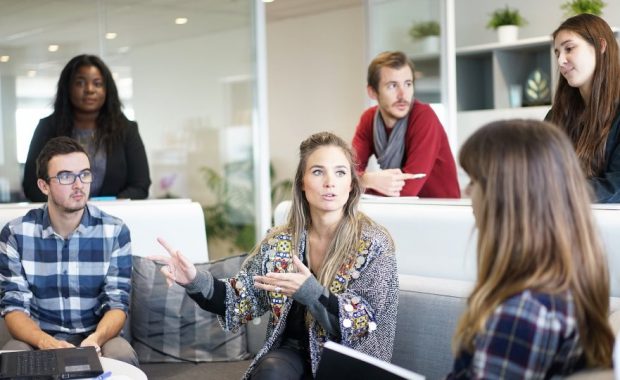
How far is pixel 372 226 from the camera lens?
8.15ft

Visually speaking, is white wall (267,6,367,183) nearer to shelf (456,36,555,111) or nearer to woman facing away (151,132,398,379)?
shelf (456,36,555,111)

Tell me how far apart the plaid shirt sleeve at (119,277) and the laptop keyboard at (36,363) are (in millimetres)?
560

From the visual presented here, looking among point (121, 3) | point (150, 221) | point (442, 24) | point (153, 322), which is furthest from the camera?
point (442, 24)

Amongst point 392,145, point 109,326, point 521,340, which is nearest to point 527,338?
point 521,340

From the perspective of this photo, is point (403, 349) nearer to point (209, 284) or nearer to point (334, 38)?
point (209, 284)

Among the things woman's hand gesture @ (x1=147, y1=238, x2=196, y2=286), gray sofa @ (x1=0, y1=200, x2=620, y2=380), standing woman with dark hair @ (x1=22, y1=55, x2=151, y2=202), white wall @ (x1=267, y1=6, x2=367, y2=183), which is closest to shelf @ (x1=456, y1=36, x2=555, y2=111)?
white wall @ (x1=267, y1=6, x2=367, y2=183)

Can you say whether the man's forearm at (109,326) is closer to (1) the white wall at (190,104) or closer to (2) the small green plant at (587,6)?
(1) the white wall at (190,104)

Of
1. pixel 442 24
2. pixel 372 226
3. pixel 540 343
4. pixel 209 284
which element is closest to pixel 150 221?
pixel 209 284

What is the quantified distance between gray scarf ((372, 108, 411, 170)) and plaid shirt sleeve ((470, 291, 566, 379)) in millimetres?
2049

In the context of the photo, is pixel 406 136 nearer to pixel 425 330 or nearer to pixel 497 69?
pixel 425 330

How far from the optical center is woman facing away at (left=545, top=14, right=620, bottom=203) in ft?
8.13

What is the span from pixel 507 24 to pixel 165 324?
12.3 ft

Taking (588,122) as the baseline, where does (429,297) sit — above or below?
below

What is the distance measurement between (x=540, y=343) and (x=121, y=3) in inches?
145
